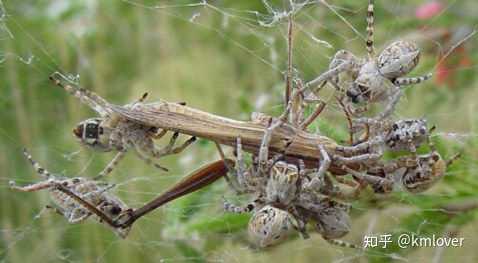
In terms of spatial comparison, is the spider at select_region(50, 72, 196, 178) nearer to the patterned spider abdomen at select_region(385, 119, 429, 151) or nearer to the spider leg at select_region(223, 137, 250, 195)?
the spider leg at select_region(223, 137, 250, 195)

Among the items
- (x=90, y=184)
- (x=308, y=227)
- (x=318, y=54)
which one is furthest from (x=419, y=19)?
(x=90, y=184)

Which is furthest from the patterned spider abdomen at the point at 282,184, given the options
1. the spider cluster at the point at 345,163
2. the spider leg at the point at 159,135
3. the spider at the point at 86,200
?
the spider at the point at 86,200

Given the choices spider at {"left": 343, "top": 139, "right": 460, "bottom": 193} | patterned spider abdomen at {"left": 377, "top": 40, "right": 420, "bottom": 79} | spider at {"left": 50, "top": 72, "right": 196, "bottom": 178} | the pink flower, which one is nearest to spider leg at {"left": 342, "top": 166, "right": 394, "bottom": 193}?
spider at {"left": 343, "top": 139, "right": 460, "bottom": 193}

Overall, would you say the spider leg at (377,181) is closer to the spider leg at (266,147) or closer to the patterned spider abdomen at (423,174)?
the patterned spider abdomen at (423,174)

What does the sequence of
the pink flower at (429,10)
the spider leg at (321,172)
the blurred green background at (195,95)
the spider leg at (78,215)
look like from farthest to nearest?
the pink flower at (429,10)
the blurred green background at (195,95)
the spider leg at (78,215)
the spider leg at (321,172)

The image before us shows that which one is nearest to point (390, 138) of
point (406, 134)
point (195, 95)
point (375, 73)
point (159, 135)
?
point (406, 134)

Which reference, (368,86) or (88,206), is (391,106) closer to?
(368,86)

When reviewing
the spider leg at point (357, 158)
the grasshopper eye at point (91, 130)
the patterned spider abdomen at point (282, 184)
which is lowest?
the patterned spider abdomen at point (282, 184)
